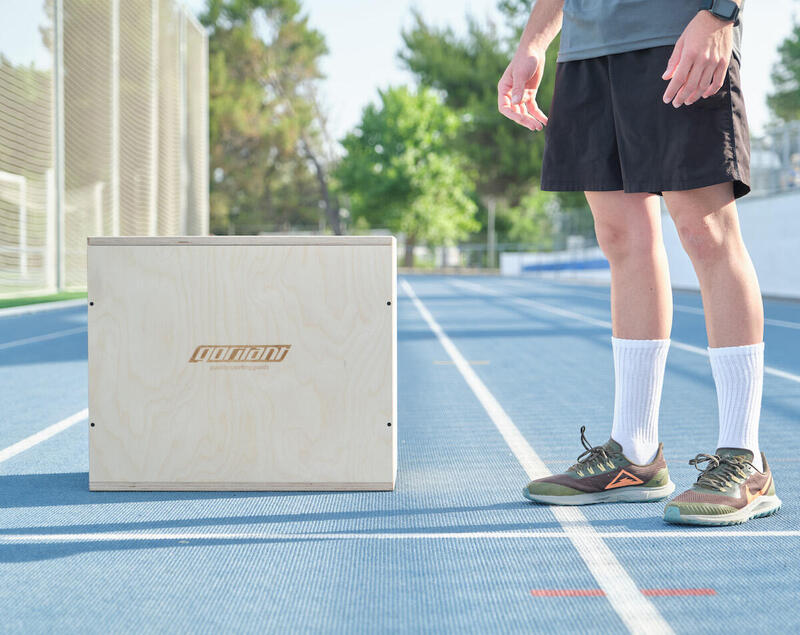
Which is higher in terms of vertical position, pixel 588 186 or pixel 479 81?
pixel 479 81

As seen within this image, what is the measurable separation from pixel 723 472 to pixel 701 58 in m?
Answer: 1.00

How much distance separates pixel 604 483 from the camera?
2455 millimetres

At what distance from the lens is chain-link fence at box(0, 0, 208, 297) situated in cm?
1436

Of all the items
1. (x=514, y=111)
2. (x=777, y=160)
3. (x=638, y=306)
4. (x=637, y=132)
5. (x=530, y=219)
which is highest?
(x=530, y=219)

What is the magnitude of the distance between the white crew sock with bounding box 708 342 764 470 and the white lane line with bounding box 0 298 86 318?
1010 centimetres

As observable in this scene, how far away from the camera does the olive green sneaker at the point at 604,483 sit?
95.8 inches

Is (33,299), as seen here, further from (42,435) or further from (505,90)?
(505,90)

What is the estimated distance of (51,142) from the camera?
15828 millimetres

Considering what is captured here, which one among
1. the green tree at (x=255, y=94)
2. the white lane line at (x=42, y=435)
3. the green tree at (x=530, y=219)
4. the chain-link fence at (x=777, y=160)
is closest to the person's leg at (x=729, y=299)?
the white lane line at (x=42, y=435)

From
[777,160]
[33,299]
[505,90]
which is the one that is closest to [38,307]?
[33,299]

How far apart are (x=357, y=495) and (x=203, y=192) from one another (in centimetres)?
2670

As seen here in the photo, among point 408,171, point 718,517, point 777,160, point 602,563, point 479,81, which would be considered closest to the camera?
point 602,563

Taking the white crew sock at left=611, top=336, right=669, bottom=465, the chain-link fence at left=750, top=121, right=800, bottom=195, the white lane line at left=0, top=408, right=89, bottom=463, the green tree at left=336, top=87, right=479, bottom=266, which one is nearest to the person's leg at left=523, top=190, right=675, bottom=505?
the white crew sock at left=611, top=336, right=669, bottom=465

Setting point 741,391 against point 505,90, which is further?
point 505,90
